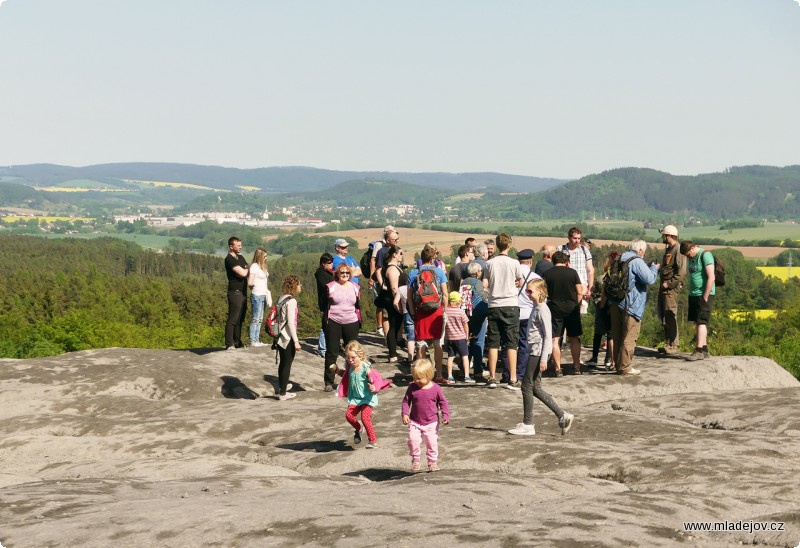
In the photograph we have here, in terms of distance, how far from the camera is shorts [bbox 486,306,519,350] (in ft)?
52.0

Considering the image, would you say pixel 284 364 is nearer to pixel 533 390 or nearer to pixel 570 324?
pixel 533 390

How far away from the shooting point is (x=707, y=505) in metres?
8.77

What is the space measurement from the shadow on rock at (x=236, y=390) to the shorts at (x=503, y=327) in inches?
180

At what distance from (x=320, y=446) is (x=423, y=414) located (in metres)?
2.47

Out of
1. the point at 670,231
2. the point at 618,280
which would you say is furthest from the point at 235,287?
the point at 670,231

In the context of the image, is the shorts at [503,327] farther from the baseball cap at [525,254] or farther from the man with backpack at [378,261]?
the man with backpack at [378,261]

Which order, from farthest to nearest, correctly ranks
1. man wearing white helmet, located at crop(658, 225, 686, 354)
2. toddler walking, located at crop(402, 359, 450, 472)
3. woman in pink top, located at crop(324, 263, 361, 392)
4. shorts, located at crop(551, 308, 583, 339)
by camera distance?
1. man wearing white helmet, located at crop(658, 225, 686, 354)
2. shorts, located at crop(551, 308, 583, 339)
3. woman in pink top, located at crop(324, 263, 361, 392)
4. toddler walking, located at crop(402, 359, 450, 472)

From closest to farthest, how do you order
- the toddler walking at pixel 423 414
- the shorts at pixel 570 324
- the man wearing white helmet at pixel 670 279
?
the toddler walking at pixel 423 414 < the shorts at pixel 570 324 < the man wearing white helmet at pixel 670 279

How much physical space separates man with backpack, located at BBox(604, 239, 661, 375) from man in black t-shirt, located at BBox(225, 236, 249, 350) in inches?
296

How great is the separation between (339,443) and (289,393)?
3646 millimetres

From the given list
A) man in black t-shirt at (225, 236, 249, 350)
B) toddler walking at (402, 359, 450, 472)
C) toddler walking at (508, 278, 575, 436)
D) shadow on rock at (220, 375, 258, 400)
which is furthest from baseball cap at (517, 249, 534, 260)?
toddler walking at (402, 359, 450, 472)

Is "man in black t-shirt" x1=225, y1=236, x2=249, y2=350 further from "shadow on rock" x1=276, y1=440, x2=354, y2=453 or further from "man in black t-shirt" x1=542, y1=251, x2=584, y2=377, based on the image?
"man in black t-shirt" x1=542, y1=251, x2=584, y2=377

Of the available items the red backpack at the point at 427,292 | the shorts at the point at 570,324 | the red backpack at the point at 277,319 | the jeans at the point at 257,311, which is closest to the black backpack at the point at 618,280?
the shorts at the point at 570,324

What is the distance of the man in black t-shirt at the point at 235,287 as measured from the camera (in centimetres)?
1906
